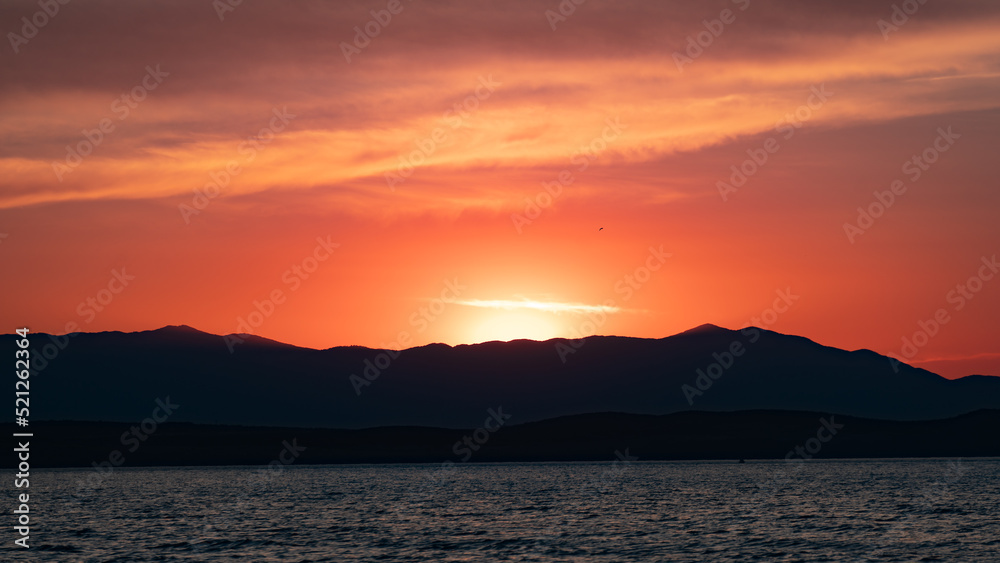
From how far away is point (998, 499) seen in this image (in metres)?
107

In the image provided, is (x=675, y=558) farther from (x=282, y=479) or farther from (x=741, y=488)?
(x=282, y=479)

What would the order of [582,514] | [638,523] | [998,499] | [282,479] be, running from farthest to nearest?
[282,479] < [998,499] < [582,514] < [638,523]

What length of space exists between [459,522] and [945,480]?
305ft

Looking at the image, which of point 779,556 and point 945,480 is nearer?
point 779,556

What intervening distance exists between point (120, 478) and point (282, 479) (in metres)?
29.7

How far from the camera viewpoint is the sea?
209 ft

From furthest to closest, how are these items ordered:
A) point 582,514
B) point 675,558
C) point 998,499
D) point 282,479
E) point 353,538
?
point 282,479, point 998,499, point 582,514, point 353,538, point 675,558

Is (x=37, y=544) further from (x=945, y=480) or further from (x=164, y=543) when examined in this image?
(x=945, y=480)

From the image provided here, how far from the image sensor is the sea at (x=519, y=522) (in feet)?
209

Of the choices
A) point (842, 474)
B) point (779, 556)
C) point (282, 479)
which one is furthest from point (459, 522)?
point (842, 474)

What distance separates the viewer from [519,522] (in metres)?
83.4

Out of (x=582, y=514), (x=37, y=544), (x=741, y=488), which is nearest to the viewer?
(x=37, y=544)

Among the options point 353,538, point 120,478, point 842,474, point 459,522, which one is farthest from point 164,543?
point 842,474

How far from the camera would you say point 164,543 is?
6919 cm
